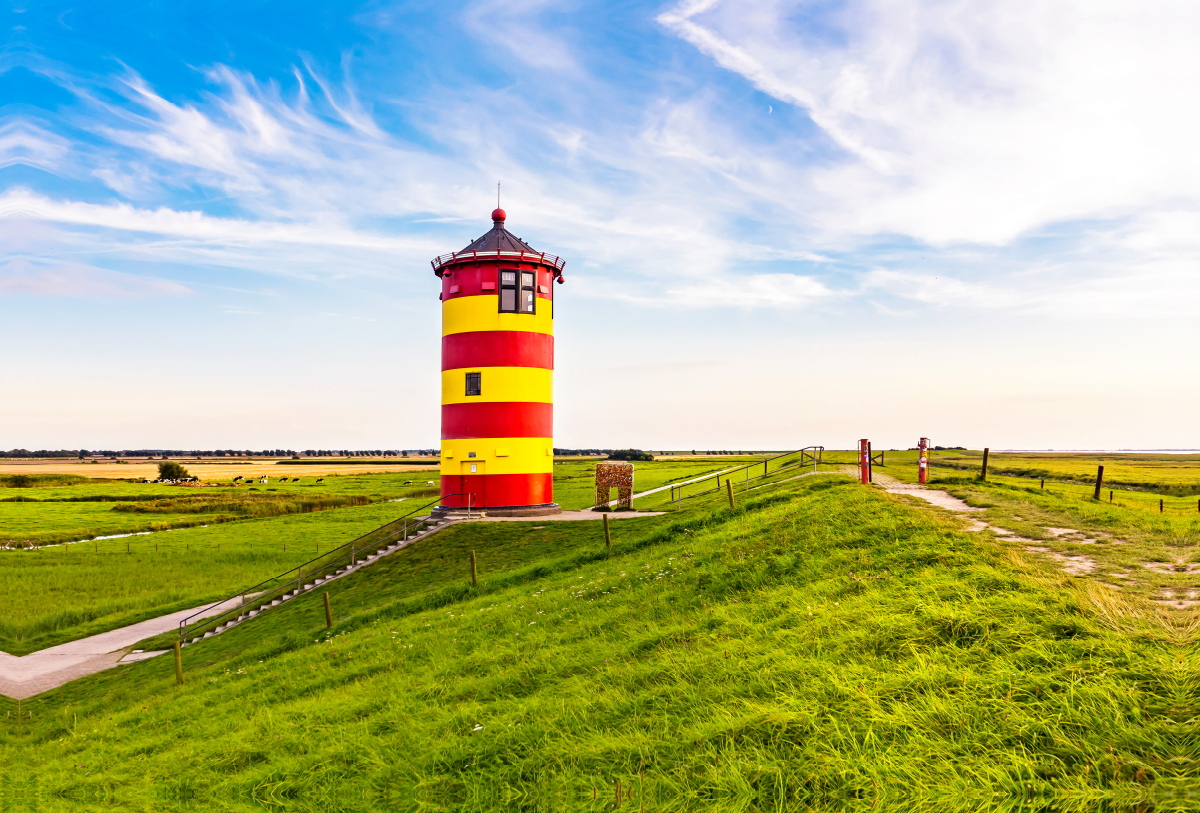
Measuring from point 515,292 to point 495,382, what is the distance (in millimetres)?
4444

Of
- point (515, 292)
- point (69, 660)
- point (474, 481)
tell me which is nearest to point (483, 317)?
point (515, 292)

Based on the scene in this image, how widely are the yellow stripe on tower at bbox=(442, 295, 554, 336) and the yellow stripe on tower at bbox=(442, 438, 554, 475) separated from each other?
534 cm

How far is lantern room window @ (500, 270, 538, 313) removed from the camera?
31484 mm

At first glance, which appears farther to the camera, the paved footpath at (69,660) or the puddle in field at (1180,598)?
the paved footpath at (69,660)

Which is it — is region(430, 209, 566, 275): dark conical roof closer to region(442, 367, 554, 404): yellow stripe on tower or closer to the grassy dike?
region(442, 367, 554, 404): yellow stripe on tower

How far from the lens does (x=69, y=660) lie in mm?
22031

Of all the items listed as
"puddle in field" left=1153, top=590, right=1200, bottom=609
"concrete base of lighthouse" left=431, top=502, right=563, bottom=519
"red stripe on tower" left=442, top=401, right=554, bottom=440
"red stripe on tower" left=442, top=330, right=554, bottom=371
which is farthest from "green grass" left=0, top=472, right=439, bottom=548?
"puddle in field" left=1153, top=590, right=1200, bottom=609

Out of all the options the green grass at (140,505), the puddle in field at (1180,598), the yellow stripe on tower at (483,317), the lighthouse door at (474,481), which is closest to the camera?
the puddle in field at (1180,598)

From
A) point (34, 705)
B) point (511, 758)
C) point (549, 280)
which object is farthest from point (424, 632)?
point (549, 280)

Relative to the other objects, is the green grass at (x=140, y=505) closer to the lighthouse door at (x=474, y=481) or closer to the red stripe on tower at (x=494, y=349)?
the lighthouse door at (x=474, y=481)

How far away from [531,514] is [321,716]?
68.5 ft

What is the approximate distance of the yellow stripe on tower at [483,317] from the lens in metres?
31.3

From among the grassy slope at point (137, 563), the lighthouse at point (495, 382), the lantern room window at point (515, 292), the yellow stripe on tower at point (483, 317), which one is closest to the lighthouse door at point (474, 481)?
the lighthouse at point (495, 382)

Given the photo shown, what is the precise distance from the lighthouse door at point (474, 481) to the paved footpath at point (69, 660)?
12.5 meters
